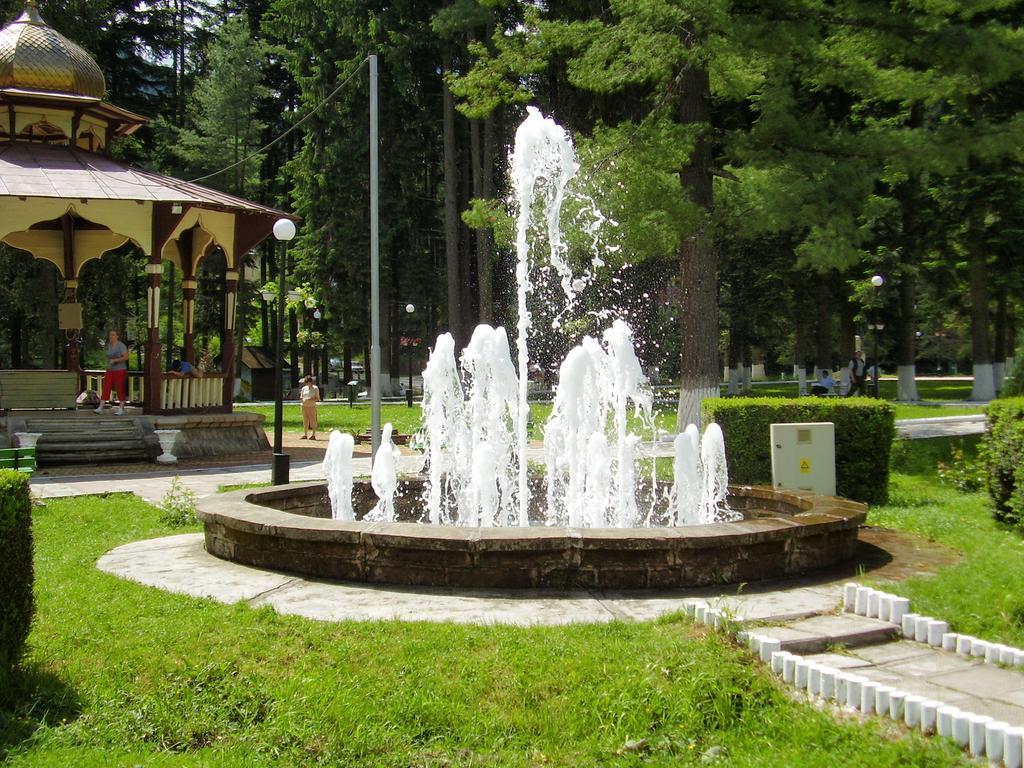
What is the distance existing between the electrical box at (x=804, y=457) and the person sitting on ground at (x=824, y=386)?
56.9ft

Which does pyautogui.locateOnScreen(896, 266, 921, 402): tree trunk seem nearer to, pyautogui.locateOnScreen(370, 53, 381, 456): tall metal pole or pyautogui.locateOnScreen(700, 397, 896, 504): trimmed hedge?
pyautogui.locateOnScreen(370, 53, 381, 456): tall metal pole

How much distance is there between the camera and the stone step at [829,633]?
4887mm

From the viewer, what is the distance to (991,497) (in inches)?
353

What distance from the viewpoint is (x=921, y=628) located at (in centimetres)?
505

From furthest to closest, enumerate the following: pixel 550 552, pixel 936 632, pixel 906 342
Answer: pixel 906 342 → pixel 550 552 → pixel 936 632

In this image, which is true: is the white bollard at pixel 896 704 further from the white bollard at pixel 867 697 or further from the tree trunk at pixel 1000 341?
the tree trunk at pixel 1000 341

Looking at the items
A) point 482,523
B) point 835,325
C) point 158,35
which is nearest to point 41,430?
point 482,523

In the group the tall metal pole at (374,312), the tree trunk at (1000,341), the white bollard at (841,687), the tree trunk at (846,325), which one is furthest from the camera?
the tree trunk at (1000,341)

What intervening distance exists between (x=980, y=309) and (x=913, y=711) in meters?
25.5

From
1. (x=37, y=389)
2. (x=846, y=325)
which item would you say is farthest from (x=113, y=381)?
(x=846, y=325)

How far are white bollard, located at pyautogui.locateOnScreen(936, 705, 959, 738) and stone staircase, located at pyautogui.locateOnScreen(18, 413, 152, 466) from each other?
15.3m

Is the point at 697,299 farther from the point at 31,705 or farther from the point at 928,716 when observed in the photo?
the point at 31,705

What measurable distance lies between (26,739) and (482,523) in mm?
5131

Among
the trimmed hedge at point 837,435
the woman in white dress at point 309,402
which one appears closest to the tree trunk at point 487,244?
the woman in white dress at point 309,402
